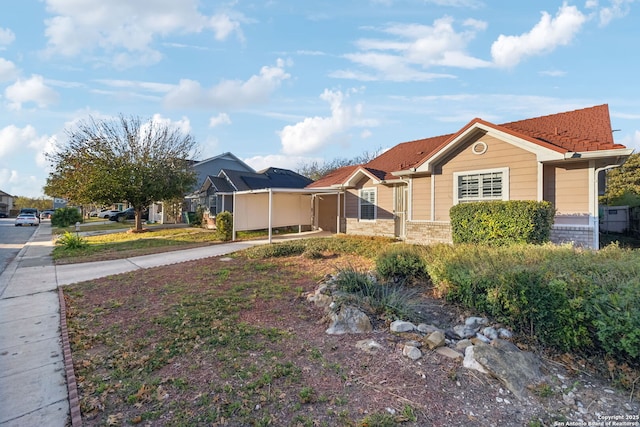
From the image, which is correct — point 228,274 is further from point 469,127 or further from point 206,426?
point 469,127

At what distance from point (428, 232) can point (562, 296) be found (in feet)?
27.1

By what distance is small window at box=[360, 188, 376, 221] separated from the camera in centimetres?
1474

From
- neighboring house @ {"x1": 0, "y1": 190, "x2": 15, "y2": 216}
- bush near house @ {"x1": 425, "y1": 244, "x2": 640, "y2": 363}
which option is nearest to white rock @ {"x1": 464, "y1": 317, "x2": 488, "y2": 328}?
bush near house @ {"x1": 425, "y1": 244, "x2": 640, "y2": 363}

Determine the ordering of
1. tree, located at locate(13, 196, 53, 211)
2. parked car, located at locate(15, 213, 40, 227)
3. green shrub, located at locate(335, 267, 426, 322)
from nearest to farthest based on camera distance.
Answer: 1. green shrub, located at locate(335, 267, 426, 322)
2. parked car, located at locate(15, 213, 40, 227)
3. tree, located at locate(13, 196, 53, 211)

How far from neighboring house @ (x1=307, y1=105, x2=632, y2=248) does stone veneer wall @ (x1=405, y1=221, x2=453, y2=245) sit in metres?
0.03

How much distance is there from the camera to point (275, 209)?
17.3 meters

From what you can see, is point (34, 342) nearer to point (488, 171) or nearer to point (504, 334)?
point (504, 334)

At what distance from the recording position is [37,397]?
2912 millimetres

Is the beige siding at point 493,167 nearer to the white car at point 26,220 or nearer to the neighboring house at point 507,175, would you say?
the neighboring house at point 507,175

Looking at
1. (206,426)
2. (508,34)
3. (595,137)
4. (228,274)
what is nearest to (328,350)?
(206,426)

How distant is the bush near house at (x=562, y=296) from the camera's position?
3.07 m

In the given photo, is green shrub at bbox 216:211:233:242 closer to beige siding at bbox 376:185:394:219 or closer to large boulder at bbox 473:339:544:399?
beige siding at bbox 376:185:394:219

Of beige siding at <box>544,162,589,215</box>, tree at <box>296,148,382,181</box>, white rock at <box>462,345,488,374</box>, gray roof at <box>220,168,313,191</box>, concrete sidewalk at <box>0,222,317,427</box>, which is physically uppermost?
tree at <box>296,148,382,181</box>

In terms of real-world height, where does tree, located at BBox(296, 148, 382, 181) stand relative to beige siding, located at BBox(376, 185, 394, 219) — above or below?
above
